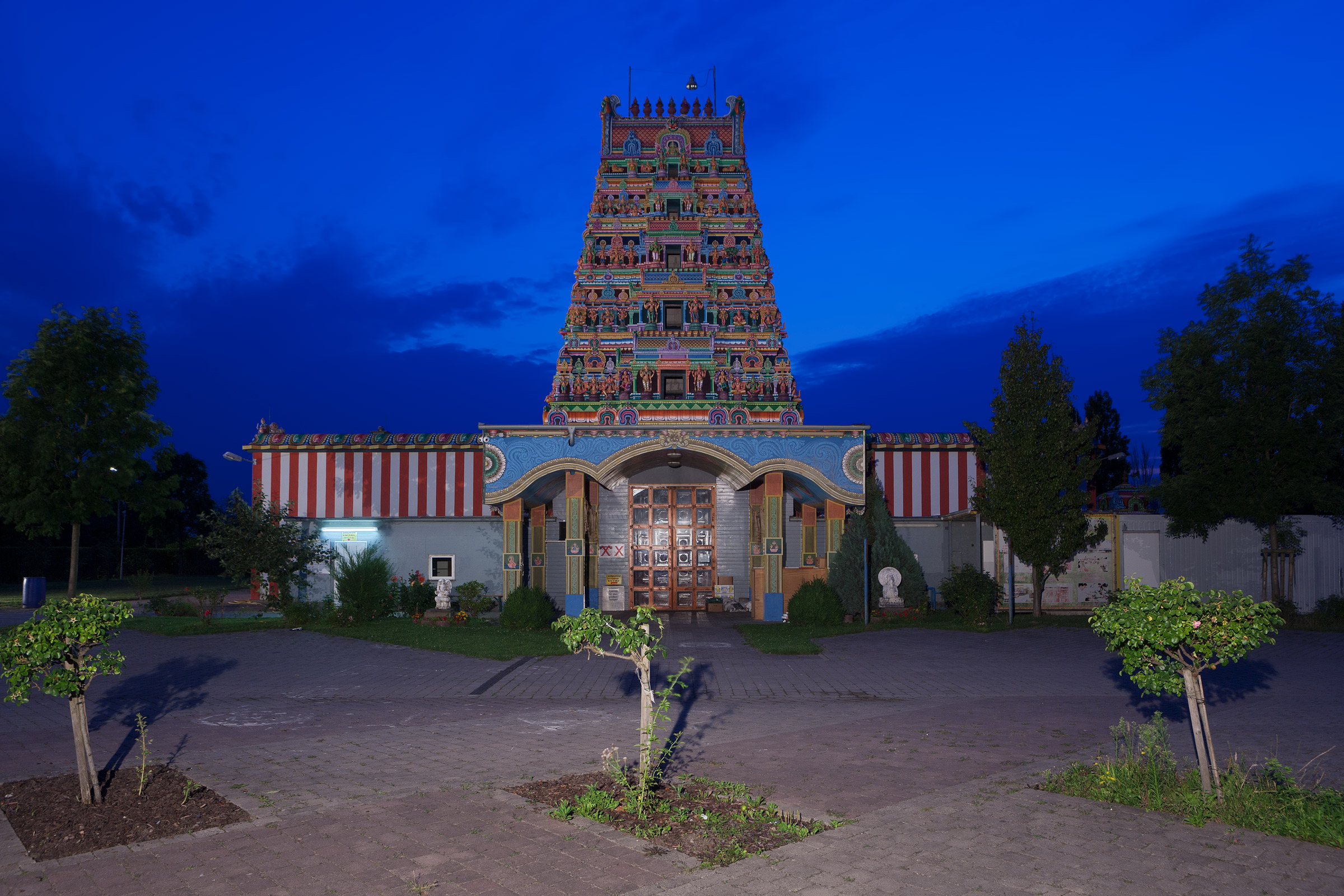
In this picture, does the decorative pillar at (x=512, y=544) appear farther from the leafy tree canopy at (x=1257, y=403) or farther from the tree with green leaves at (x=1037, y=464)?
the leafy tree canopy at (x=1257, y=403)

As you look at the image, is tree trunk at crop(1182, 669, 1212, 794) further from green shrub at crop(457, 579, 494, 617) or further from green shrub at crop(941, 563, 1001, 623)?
green shrub at crop(457, 579, 494, 617)

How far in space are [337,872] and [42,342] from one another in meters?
24.2

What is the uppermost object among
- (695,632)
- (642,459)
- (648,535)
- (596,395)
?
(596,395)

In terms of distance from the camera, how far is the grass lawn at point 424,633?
49.8 feet

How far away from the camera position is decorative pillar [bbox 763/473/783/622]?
20.3 m

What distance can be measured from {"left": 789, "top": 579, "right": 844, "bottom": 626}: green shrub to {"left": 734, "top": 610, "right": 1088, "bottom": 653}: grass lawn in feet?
0.63

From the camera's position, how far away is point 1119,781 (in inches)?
250

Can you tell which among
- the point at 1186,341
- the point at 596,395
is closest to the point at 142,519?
the point at 596,395

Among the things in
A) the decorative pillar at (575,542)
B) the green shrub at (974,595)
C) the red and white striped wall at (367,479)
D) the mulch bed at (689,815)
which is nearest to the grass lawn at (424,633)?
the decorative pillar at (575,542)

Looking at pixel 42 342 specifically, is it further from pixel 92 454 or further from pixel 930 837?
pixel 930 837

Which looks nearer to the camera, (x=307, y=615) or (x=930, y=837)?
(x=930, y=837)

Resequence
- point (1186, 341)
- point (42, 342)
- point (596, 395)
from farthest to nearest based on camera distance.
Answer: point (596, 395) → point (42, 342) → point (1186, 341)

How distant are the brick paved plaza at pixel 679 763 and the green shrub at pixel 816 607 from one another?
12.5ft

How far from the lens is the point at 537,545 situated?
73.2ft
